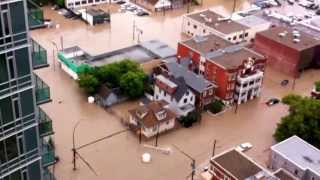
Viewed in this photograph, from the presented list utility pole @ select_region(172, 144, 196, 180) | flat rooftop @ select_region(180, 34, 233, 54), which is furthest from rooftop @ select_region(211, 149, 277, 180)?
flat rooftop @ select_region(180, 34, 233, 54)

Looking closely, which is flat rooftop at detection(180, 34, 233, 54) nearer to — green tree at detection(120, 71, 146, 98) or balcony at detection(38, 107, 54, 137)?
green tree at detection(120, 71, 146, 98)

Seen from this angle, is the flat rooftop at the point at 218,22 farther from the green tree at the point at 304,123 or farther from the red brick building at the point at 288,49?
the green tree at the point at 304,123

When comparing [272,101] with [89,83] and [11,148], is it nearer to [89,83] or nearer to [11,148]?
[89,83]

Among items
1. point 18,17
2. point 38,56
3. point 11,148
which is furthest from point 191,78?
point 18,17

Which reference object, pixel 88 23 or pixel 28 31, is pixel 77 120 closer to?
pixel 88 23

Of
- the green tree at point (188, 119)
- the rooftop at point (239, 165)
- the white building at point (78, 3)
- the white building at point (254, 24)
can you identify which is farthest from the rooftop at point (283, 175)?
the white building at point (78, 3)

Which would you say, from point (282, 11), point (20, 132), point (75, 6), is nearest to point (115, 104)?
point (75, 6)
